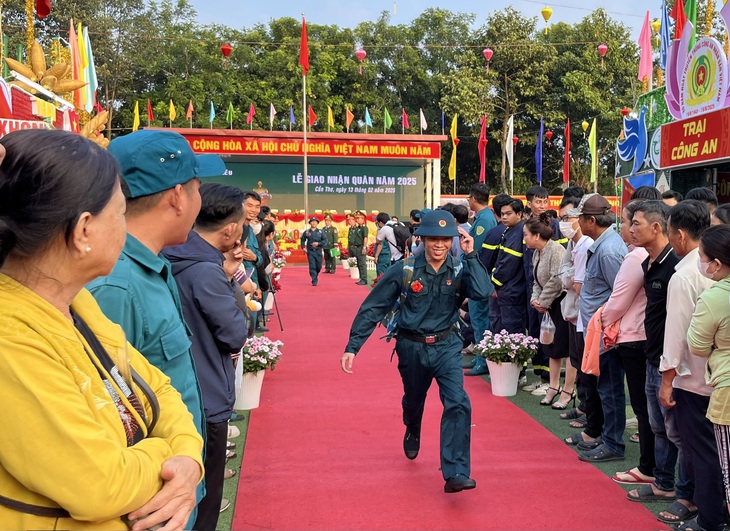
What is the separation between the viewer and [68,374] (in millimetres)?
1280

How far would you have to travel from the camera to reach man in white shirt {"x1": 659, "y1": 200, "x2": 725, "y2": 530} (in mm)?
3592

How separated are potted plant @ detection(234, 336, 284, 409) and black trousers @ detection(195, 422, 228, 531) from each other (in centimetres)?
318

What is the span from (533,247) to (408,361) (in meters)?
2.54

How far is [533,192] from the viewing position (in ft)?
25.0

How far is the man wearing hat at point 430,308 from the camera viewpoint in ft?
15.3

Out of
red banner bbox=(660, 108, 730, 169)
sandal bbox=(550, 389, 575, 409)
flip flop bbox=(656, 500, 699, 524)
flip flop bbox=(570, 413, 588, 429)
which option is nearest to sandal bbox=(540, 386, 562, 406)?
sandal bbox=(550, 389, 575, 409)

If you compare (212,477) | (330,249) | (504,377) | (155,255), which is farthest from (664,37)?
(155,255)

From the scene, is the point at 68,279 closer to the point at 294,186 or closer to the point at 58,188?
the point at 58,188

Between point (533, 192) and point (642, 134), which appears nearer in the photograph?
point (533, 192)

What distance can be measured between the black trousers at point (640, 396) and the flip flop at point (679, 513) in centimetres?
58

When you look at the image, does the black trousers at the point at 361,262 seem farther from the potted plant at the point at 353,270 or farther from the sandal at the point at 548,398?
the sandal at the point at 548,398

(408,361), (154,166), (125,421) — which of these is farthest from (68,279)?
(408,361)

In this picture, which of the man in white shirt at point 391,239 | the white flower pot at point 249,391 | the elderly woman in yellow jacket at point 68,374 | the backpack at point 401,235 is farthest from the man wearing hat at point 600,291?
the man in white shirt at point 391,239

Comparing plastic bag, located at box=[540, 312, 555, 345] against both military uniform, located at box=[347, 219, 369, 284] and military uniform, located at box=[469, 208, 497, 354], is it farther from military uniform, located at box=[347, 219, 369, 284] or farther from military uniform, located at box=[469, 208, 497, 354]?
military uniform, located at box=[347, 219, 369, 284]
